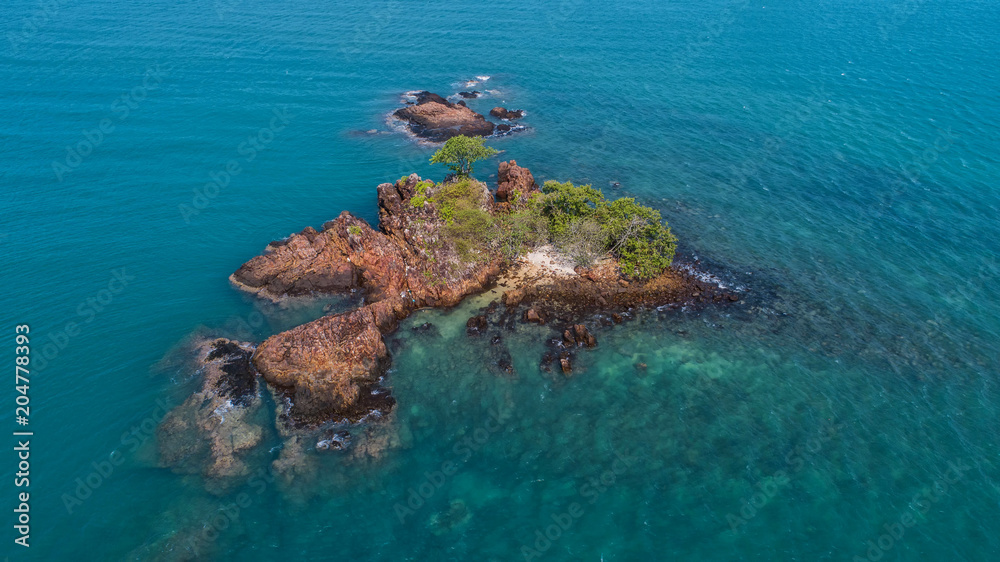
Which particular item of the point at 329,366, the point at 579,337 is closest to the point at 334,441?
the point at 329,366

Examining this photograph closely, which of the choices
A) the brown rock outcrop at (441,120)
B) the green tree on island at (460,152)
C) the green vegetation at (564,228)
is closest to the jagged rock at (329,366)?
the green vegetation at (564,228)

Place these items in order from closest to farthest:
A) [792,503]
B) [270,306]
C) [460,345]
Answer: [792,503] < [460,345] < [270,306]

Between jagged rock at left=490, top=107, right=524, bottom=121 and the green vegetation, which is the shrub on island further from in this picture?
jagged rock at left=490, top=107, right=524, bottom=121

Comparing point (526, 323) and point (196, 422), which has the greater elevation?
point (526, 323)

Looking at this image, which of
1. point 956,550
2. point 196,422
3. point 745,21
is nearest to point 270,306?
point 196,422

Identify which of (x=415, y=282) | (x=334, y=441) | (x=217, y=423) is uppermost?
(x=415, y=282)

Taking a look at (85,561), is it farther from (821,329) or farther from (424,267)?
(821,329)

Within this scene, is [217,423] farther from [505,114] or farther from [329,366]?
[505,114]
